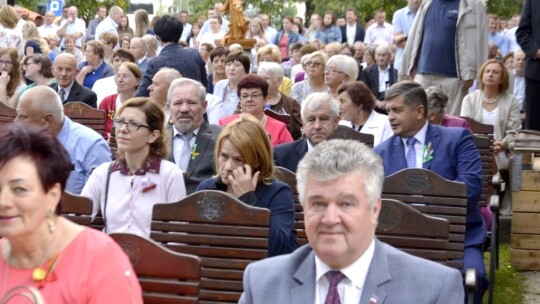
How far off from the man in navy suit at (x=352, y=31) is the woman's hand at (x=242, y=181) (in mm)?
18099

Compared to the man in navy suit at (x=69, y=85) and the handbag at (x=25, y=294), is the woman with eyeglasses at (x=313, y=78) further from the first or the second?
the handbag at (x=25, y=294)

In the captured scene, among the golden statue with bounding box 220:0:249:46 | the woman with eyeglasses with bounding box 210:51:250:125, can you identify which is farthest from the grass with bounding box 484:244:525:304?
the golden statue with bounding box 220:0:249:46

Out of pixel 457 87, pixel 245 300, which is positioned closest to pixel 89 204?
pixel 245 300

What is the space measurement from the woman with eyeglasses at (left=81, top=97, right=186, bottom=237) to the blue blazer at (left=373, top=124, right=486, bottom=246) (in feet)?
5.01

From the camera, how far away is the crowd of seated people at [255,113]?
624 centimetres

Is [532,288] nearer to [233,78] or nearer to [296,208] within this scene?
[296,208]

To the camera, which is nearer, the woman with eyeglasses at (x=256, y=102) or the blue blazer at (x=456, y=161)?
the blue blazer at (x=456, y=161)

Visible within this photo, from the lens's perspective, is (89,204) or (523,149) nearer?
(89,204)

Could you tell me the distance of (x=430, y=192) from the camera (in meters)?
6.12

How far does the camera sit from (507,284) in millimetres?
8102

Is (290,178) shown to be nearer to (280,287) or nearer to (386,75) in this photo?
(280,287)

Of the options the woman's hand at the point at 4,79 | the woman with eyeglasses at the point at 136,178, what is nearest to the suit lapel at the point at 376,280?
the woman with eyeglasses at the point at 136,178

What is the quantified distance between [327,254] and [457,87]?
7938 mm

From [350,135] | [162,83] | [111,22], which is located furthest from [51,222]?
→ [111,22]
